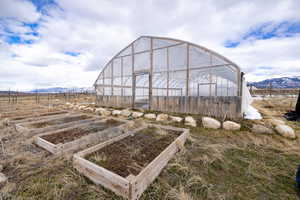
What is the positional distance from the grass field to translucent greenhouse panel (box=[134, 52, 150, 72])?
228 inches

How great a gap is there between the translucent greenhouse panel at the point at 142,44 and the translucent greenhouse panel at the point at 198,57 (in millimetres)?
2806

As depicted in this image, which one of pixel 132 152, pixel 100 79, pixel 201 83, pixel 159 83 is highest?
pixel 100 79

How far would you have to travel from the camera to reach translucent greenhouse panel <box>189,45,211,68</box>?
5.94 metres

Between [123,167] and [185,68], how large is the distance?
19.0 feet

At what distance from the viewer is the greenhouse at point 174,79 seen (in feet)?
18.1

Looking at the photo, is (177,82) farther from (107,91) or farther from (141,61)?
(107,91)

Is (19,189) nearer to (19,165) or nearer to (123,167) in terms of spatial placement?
(19,165)

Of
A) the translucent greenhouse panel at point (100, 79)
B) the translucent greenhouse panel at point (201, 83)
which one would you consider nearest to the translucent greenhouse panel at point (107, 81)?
the translucent greenhouse panel at point (100, 79)

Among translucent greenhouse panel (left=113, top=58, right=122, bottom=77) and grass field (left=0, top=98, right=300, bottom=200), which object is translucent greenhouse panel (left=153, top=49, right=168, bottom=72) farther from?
grass field (left=0, top=98, right=300, bottom=200)

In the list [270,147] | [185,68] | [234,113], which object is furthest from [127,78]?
[270,147]

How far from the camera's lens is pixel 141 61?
26.6ft

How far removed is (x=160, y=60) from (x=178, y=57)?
113cm

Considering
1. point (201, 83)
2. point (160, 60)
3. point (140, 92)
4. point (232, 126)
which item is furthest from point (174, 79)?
point (232, 126)

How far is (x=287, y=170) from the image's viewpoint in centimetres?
238
